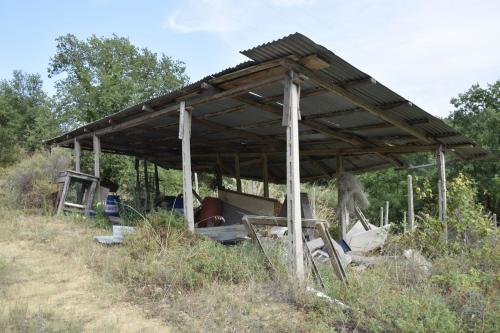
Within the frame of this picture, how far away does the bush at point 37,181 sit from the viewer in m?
10.6

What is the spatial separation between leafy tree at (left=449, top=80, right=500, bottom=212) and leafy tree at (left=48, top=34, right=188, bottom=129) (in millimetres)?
17896

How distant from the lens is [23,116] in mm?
30641

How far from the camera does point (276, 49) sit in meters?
4.75

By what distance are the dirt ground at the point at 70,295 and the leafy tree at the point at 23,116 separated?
20.6m

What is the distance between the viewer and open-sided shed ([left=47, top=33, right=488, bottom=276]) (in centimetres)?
518

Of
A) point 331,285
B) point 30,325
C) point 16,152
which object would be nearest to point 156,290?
point 30,325

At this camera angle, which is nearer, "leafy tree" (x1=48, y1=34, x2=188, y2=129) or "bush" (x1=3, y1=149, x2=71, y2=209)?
"bush" (x1=3, y1=149, x2=71, y2=209)

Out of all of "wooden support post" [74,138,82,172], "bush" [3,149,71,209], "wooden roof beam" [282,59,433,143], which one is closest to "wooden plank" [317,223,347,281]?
"wooden roof beam" [282,59,433,143]

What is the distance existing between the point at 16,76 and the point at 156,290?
35.1m

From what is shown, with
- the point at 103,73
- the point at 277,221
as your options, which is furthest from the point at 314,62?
the point at 103,73

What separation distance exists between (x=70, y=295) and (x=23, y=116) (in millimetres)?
30249

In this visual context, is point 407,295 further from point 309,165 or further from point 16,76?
point 16,76

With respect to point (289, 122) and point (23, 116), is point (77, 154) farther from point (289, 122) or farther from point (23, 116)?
point (23, 116)

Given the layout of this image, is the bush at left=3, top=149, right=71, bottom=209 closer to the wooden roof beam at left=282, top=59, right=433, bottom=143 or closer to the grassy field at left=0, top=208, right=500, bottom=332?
the grassy field at left=0, top=208, right=500, bottom=332
